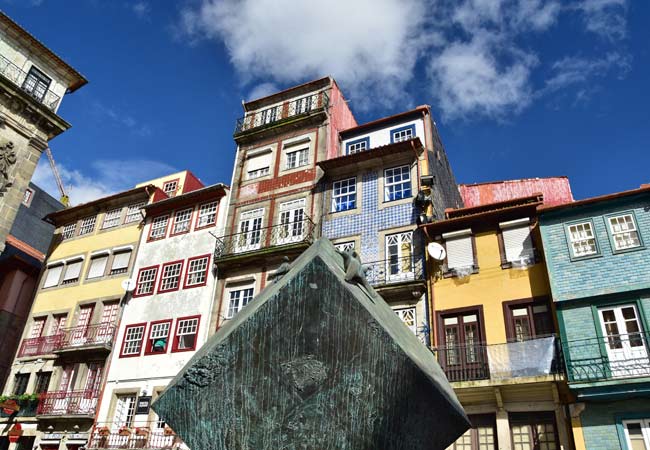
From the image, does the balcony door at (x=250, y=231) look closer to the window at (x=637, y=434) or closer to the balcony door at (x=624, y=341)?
the balcony door at (x=624, y=341)

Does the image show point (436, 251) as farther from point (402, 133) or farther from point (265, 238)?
point (265, 238)

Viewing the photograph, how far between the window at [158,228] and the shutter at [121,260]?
5.67 feet

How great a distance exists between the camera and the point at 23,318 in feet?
102

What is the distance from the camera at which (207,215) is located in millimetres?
27594

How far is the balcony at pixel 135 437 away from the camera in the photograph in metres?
21.1

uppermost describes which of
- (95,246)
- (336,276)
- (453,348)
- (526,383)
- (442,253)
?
(95,246)

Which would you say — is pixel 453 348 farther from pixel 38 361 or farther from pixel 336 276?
pixel 38 361

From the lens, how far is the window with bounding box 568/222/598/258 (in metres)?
17.4

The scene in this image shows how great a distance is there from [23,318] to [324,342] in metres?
32.4

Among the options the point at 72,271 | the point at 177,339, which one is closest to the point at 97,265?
the point at 72,271

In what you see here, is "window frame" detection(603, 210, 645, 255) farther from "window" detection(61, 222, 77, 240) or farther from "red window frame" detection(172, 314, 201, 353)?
"window" detection(61, 222, 77, 240)

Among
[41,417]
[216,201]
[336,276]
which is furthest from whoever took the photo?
[216,201]

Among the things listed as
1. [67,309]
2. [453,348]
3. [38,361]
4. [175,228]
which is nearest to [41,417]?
[38,361]

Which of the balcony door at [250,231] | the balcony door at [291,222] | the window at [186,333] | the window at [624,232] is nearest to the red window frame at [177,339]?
the window at [186,333]
